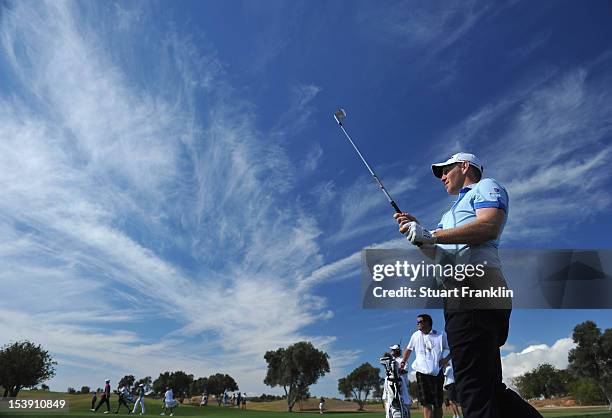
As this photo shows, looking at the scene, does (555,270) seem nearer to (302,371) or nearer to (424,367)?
(424,367)

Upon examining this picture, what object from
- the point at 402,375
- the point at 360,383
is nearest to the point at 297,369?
the point at 360,383

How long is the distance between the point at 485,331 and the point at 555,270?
80.2 ft

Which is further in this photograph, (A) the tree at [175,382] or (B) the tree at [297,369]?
(A) the tree at [175,382]

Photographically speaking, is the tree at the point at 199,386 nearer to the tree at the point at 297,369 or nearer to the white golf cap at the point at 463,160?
the tree at the point at 297,369

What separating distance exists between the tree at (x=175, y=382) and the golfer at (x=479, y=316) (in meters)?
136

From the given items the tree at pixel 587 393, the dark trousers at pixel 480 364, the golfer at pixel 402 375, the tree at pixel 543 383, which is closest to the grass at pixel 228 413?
the golfer at pixel 402 375

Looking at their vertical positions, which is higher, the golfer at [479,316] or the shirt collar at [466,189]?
the shirt collar at [466,189]

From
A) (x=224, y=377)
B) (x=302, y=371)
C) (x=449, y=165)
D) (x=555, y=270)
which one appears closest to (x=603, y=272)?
(x=555, y=270)

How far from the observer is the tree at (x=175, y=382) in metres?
128

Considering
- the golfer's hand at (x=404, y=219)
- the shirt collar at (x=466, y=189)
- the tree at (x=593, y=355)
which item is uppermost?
the tree at (x=593, y=355)

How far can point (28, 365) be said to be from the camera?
84.1m

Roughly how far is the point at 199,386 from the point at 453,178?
138m

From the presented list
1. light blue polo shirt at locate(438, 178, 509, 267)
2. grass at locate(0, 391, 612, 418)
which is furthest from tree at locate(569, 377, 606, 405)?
light blue polo shirt at locate(438, 178, 509, 267)

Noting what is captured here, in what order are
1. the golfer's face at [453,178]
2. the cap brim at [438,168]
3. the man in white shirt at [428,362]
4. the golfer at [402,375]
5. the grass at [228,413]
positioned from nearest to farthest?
the golfer's face at [453,178] → the cap brim at [438,168] → the man in white shirt at [428,362] → the golfer at [402,375] → the grass at [228,413]
